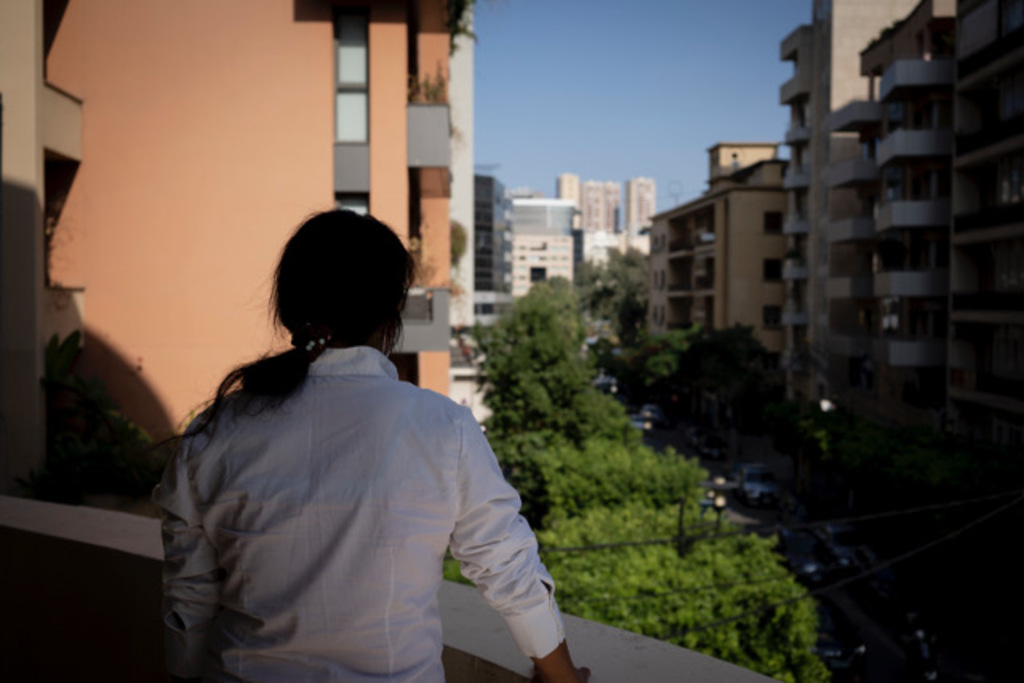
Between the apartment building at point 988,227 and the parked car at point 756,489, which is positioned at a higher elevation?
the apartment building at point 988,227

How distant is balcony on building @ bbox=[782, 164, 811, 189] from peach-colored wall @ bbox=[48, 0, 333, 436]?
136 ft

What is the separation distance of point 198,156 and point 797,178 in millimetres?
42640

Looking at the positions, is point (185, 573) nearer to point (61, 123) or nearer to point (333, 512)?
point (333, 512)

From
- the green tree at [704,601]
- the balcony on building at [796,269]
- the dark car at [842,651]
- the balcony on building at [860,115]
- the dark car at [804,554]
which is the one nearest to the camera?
the green tree at [704,601]

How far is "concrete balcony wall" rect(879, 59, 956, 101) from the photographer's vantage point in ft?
101

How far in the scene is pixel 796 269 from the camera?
50.0m

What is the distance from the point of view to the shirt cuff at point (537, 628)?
65.7 inches

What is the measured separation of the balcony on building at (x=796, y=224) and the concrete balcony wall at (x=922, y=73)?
1812 cm

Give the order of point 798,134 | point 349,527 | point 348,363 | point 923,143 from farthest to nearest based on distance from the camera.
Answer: point 798,134 → point 923,143 → point 348,363 → point 349,527

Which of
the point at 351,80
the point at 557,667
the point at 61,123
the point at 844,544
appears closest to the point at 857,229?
the point at 844,544

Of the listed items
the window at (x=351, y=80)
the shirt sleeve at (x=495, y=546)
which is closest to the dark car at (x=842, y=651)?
the window at (x=351, y=80)

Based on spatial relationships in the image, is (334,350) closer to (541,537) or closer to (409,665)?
(409,665)

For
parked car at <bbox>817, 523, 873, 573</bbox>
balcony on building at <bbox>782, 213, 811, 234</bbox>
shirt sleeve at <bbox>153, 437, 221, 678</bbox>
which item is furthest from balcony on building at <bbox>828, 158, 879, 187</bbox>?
shirt sleeve at <bbox>153, 437, 221, 678</bbox>

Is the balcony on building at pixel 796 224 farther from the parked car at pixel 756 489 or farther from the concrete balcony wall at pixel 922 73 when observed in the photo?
the parked car at pixel 756 489
